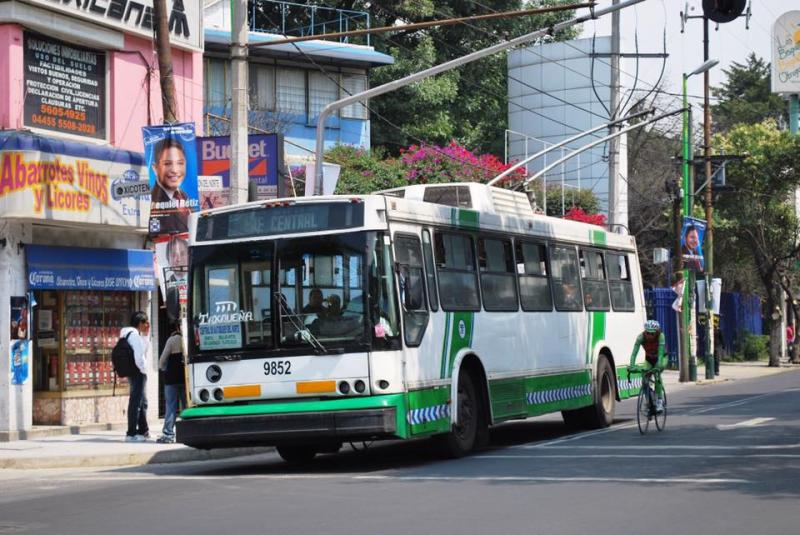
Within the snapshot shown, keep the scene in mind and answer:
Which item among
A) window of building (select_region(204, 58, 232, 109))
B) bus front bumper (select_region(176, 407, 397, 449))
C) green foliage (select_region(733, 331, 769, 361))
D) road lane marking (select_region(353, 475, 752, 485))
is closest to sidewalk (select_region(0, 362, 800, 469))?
bus front bumper (select_region(176, 407, 397, 449))

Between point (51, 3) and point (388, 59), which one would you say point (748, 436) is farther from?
point (388, 59)

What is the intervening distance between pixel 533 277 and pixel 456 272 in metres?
2.84

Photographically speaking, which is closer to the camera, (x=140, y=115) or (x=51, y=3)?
(x=51, y=3)

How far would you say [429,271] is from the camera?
16406 mm

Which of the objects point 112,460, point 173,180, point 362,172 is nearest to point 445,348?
point 112,460

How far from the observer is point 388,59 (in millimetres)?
46312

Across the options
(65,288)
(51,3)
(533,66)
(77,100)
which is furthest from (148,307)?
(533,66)

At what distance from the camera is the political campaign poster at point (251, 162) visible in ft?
76.2

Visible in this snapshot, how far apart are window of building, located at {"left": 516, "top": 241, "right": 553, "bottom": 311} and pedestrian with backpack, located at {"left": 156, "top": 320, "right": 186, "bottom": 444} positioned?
5232 millimetres

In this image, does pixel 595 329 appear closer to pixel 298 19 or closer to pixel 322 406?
pixel 322 406

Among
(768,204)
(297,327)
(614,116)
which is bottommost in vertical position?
(297,327)

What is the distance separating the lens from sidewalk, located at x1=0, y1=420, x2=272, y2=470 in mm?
18109

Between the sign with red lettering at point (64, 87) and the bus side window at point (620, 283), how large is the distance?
31.3 feet

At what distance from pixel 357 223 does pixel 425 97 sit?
38.0m
